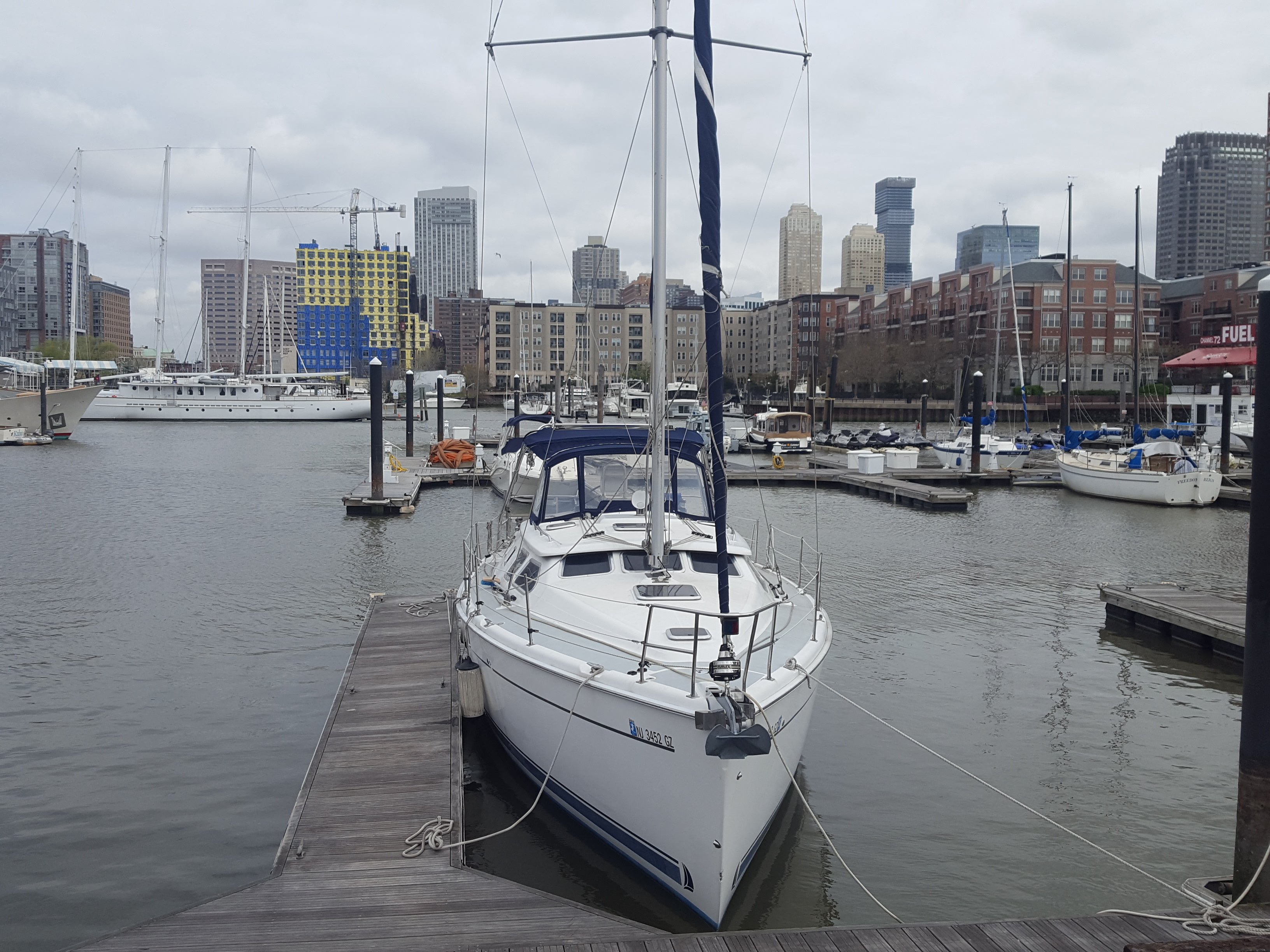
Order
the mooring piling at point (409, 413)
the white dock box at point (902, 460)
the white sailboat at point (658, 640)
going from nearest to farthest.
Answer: the white sailboat at point (658, 640), the white dock box at point (902, 460), the mooring piling at point (409, 413)

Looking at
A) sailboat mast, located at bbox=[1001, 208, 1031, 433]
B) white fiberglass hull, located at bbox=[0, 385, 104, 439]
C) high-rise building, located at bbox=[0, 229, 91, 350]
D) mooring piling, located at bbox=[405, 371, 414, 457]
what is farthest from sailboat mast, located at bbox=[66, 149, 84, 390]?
high-rise building, located at bbox=[0, 229, 91, 350]

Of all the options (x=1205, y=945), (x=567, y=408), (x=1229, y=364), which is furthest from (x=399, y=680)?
(x=567, y=408)

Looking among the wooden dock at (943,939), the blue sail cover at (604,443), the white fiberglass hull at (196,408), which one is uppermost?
the white fiberglass hull at (196,408)

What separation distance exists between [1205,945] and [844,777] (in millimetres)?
5160

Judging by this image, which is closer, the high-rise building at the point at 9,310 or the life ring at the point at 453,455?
the life ring at the point at 453,455

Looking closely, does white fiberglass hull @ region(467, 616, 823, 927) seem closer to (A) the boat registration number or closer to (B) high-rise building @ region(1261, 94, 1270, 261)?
(A) the boat registration number

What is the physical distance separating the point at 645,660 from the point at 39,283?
202 m

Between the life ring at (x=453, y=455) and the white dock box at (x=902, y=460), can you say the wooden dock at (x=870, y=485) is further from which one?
the life ring at (x=453, y=455)

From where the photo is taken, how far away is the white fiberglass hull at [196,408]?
84000 millimetres

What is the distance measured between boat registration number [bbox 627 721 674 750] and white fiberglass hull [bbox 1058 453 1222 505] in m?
30.8

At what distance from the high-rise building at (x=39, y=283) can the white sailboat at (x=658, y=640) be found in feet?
607

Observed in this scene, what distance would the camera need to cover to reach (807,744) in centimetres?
1116

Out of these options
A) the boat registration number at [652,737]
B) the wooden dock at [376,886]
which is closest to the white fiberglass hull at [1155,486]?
the wooden dock at [376,886]

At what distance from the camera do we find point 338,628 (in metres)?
16.3
